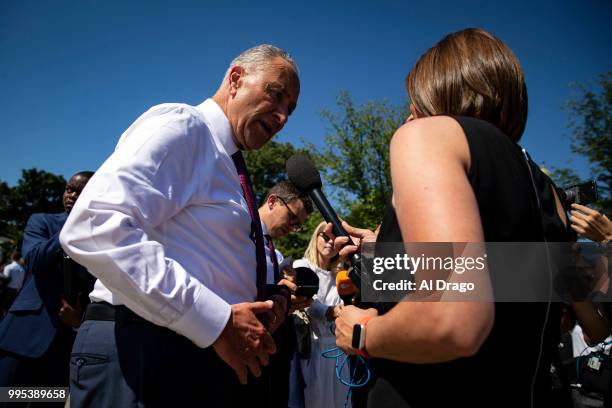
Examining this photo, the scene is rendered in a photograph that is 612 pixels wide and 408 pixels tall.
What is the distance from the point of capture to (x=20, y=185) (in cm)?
4825

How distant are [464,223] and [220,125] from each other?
4.78ft

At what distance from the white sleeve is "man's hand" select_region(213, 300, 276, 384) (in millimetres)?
55

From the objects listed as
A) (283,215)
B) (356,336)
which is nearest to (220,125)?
(356,336)

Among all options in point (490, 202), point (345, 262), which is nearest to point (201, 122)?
point (345, 262)

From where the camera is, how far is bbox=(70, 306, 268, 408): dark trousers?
1593 mm

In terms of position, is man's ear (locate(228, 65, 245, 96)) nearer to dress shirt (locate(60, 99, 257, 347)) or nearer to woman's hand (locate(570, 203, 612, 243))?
dress shirt (locate(60, 99, 257, 347))

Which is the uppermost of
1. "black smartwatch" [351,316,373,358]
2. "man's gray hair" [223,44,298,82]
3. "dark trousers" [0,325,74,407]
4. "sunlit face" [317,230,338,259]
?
"man's gray hair" [223,44,298,82]

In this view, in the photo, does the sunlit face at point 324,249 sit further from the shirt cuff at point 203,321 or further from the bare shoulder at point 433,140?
the bare shoulder at point 433,140

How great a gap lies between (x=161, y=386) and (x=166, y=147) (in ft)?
3.20

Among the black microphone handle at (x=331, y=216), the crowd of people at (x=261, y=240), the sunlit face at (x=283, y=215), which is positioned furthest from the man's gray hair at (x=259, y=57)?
the sunlit face at (x=283, y=215)

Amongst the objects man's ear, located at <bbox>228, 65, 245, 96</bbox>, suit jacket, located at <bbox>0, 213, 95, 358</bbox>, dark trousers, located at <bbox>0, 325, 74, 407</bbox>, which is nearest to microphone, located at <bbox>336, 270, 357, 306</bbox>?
man's ear, located at <bbox>228, 65, 245, 96</bbox>

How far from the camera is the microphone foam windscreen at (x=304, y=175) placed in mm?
2588

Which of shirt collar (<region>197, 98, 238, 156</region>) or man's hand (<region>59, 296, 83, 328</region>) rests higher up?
shirt collar (<region>197, 98, 238, 156</region>)

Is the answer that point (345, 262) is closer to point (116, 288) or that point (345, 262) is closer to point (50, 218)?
point (116, 288)
